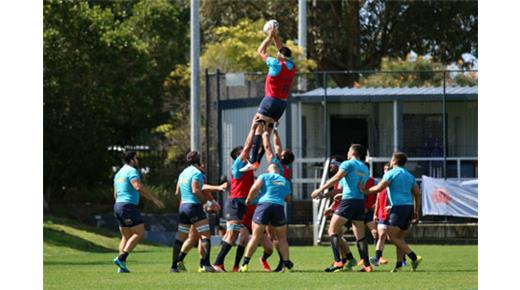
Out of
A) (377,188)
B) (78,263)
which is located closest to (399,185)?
(377,188)

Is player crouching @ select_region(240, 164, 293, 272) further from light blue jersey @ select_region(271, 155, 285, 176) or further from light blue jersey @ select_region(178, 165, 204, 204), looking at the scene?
light blue jersey @ select_region(178, 165, 204, 204)

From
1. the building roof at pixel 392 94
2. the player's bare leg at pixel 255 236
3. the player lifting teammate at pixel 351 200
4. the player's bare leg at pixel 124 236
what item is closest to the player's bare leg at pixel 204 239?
the player's bare leg at pixel 255 236

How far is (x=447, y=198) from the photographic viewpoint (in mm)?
33969

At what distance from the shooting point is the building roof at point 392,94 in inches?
1388

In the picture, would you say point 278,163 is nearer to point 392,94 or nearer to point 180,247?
point 180,247

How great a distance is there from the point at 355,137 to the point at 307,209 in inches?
104

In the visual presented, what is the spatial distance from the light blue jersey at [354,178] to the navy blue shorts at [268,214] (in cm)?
110

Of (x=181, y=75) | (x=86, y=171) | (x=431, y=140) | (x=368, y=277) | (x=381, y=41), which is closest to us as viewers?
(x=368, y=277)

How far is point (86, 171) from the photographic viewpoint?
40656 mm

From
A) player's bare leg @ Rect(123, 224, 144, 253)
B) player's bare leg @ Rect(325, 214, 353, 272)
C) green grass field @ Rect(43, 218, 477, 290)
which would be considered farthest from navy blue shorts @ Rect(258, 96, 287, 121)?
player's bare leg @ Rect(123, 224, 144, 253)

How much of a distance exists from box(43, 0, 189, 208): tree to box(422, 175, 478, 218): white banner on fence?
11.2m
